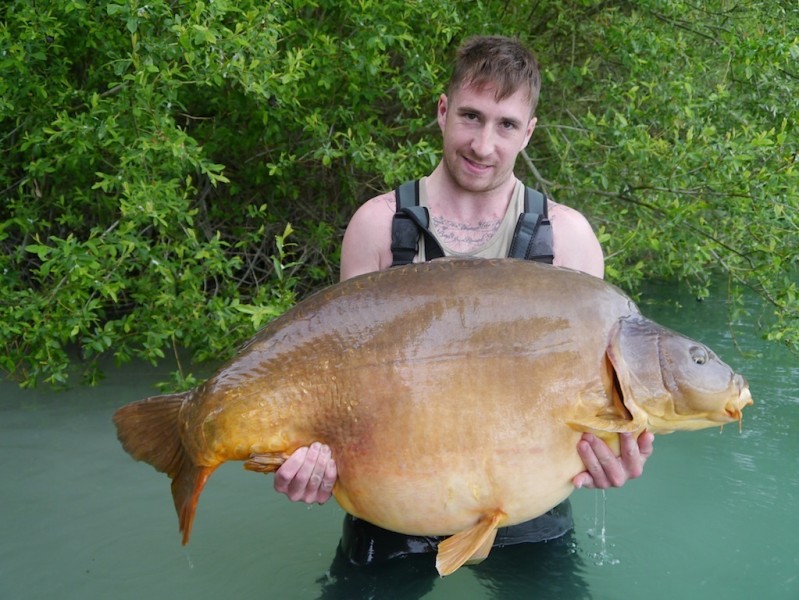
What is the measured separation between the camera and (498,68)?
2539 mm

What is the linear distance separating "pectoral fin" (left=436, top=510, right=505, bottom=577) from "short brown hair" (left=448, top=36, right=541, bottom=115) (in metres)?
1.33

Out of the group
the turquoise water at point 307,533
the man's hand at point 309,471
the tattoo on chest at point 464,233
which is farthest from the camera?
the turquoise water at point 307,533

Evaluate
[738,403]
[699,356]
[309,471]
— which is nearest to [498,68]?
[699,356]

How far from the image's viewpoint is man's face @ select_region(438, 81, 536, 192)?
257 cm

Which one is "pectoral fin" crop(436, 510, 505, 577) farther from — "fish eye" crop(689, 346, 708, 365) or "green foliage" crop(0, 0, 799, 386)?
"green foliage" crop(0, 0, 799, 386)

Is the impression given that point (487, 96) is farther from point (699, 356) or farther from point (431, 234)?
point (699, 356)

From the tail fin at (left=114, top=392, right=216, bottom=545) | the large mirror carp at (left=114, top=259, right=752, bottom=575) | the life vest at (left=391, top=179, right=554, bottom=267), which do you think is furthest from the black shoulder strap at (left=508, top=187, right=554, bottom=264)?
the tail fin at (left=114, top=392, right=216, bottom=545)

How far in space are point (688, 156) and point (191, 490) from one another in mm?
3367

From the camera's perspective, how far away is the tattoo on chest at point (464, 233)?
2670 mm

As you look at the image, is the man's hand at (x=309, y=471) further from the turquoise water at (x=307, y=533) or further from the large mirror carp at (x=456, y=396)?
the turquoise water at (x=307, y=533)

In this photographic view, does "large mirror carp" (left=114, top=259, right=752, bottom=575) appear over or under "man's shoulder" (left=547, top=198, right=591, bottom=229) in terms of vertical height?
under

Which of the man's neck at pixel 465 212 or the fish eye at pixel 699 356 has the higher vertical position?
the man's neck at pixel 465 212

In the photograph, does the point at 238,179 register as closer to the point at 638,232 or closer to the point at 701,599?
the point at 638,232

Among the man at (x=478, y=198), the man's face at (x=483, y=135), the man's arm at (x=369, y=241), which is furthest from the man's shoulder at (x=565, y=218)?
the man's arm at (x=369, y=241)
